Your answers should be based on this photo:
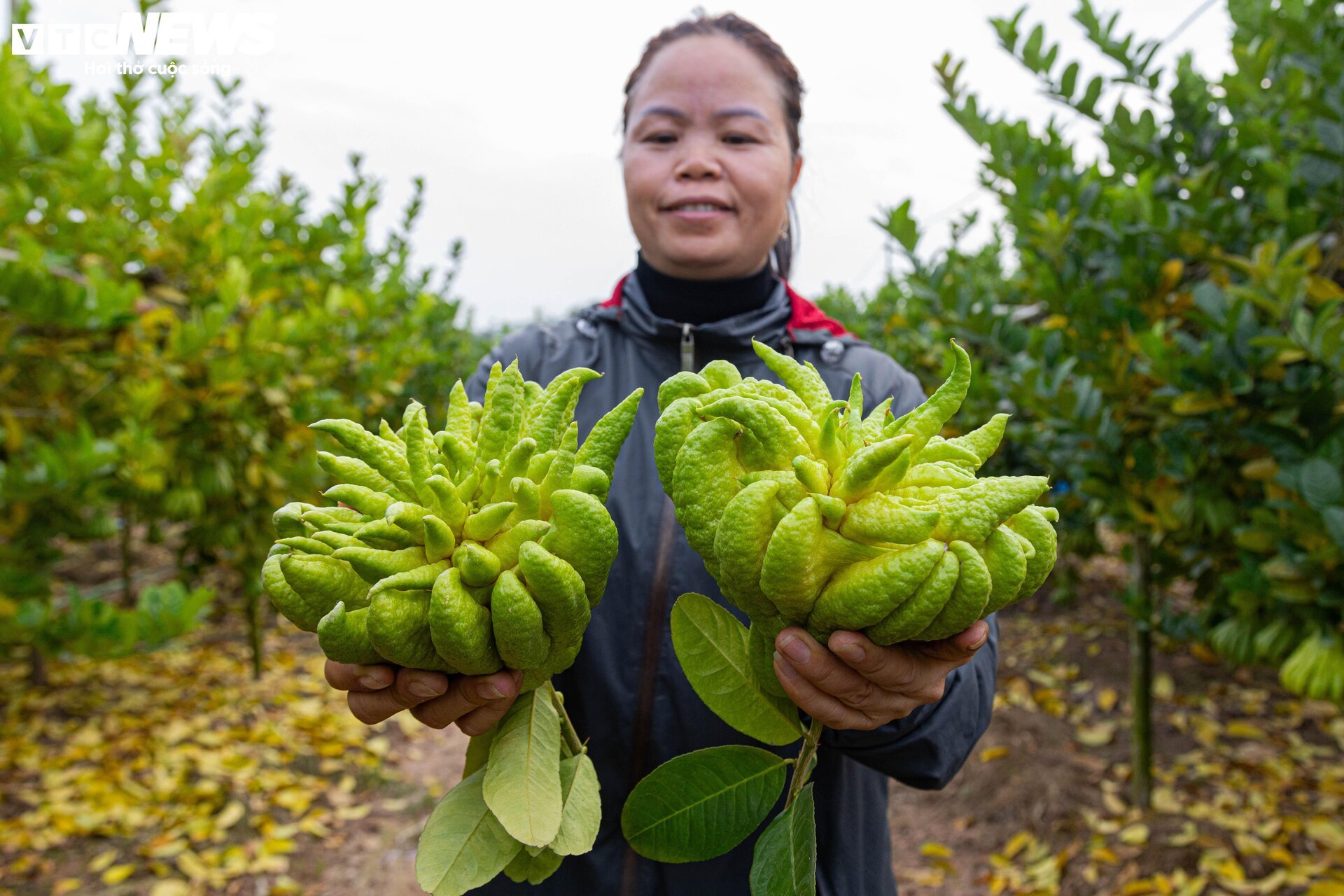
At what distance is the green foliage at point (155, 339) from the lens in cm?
294

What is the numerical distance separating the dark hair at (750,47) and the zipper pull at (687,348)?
1.94 ft

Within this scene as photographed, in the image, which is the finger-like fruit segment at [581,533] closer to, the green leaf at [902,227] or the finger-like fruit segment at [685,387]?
the finger-like fruit segment at [685,387]

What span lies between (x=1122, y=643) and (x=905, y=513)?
543cm

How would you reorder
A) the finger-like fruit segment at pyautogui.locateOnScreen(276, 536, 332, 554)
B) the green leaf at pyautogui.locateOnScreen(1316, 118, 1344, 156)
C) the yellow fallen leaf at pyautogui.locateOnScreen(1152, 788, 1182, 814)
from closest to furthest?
the finger-like fruit segment at pyautogui.locateOnScreen(276, 536, 332, 554)
the green leaf at pyautogui.locateOnScreen(1316, 118, 1344, 156)
the yellow fallen leaf at pyautogui.locateOnScreen(1152, 788, 1182, 814)

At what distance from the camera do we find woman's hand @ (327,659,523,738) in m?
0.92

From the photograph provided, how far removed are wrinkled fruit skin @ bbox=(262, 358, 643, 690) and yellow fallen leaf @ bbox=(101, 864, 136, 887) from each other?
328 centimetres

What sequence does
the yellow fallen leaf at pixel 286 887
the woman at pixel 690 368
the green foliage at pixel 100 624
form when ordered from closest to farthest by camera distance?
1. the woman at pixel 690 368
2. the green foliage at pixel 100 624
3. the yellow fallen leaf at pixel 286 887

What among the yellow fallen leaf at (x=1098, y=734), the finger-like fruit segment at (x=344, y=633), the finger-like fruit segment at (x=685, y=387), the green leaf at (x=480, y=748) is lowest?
the yellow fallen leaf at (x=1098, y=734)

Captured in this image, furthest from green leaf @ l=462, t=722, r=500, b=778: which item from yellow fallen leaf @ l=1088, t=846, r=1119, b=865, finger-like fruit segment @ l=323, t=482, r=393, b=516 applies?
yellow fallen leaf @ l=1088, t=846, r=1119, b=865

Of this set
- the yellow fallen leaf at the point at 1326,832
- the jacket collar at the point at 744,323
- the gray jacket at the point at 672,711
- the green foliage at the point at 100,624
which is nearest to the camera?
the gray jacket at the point at 672,711

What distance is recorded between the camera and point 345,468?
Result: 95 cm

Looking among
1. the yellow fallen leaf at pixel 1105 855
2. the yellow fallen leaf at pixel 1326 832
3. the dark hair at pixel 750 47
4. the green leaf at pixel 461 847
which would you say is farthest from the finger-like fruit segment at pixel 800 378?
the yellow fallen leaf at pixel 1326 832

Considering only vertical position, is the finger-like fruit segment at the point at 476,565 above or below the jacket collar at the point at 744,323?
below

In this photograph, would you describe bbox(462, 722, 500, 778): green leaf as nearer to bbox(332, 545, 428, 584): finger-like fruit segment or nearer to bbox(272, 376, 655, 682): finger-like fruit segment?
bbox(272, 376, 655, 682): finger-like fruit segment
